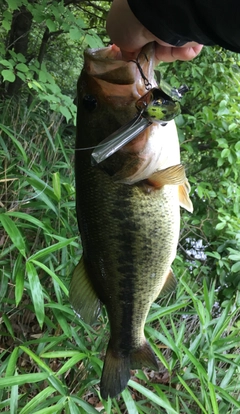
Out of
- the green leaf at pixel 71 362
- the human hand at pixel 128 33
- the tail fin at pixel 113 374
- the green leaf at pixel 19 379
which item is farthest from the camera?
the green leaf at pixel 71 362

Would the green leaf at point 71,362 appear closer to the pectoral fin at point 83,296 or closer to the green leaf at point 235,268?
the pectoral fin at point 83,296

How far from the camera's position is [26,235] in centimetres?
271

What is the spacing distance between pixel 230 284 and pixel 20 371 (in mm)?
1979

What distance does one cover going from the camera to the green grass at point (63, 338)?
1993 mm

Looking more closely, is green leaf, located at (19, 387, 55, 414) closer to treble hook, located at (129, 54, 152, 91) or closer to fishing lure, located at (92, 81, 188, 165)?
fishing lure, located at (92, 81, 188, 165)

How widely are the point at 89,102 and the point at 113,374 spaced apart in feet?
3.48

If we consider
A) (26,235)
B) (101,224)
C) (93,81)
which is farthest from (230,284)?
(93,81)

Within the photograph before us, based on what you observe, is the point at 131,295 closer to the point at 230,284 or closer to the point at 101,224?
the point at 101,224

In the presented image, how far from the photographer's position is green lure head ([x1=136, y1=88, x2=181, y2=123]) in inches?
39.4

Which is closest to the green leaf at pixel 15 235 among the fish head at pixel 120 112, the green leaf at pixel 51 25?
the fish head at pixel 120 112

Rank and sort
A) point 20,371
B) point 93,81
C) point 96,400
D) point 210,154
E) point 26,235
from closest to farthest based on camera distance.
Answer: point 93,81, point 20,371, point 96,400, point 26,235, point 210,154

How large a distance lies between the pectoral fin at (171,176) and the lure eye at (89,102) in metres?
0.29

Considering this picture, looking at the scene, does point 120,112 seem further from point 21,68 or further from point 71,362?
point 21,68

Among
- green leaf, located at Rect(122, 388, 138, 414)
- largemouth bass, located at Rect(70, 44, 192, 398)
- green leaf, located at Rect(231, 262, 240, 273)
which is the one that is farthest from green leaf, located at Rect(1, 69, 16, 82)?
green leaf, located at Rect(231, 262, 240, 273)
